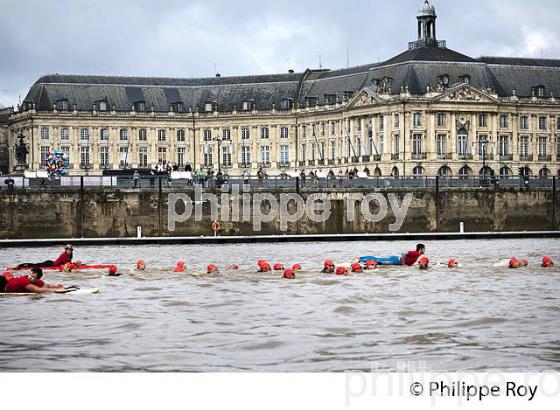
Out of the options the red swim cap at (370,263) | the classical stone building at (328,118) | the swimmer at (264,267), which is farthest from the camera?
the classical stone building at (328,118)

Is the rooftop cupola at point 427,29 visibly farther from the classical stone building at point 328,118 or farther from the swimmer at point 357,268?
the swimmer at point 357,268

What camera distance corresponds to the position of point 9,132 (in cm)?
15050

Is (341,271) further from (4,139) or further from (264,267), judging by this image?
(4,139)

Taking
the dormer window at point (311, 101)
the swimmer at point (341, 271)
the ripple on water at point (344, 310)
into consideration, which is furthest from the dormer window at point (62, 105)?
the ripple on water at point (344, 310)

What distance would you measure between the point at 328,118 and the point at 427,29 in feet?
46.8

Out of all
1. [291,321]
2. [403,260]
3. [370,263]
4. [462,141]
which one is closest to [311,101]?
[462,141]

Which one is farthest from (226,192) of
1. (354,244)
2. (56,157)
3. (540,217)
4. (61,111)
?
(61,111)

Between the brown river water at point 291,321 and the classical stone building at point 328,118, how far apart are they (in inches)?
2759

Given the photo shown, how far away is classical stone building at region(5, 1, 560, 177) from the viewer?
127 metres

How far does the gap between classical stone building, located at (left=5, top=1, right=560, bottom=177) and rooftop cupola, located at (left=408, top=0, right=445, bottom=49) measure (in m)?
0.09

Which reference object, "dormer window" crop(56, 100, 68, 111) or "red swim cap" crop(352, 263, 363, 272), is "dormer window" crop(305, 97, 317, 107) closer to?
"dormer window" crop(56, 100, 68, 111)

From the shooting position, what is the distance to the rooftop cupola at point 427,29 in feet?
418

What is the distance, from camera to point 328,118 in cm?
13750

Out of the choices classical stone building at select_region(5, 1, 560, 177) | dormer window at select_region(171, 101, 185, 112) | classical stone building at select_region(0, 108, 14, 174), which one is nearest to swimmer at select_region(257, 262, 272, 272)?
classical stone building at select_region(5, 1, 560, 177)
